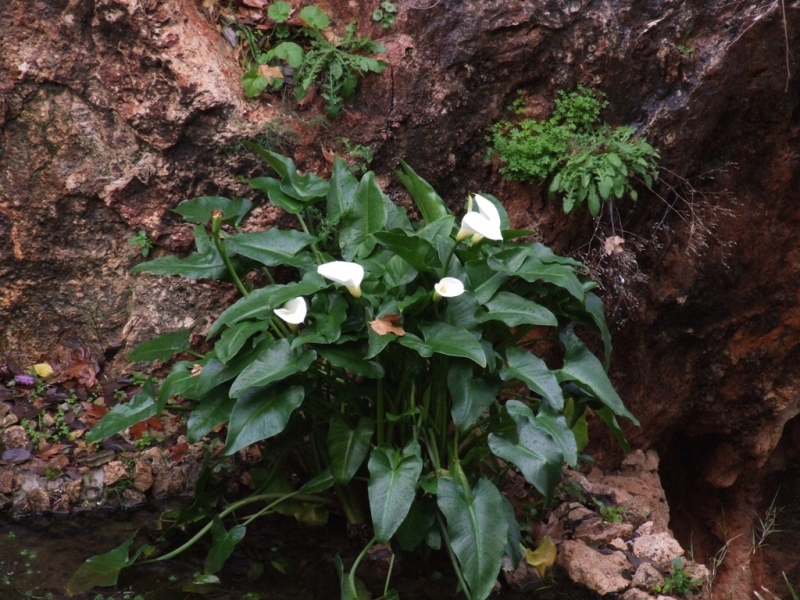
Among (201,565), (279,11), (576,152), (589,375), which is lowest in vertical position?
(201,565)

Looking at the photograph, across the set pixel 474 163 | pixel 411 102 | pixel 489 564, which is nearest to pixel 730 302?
pixel 474 163

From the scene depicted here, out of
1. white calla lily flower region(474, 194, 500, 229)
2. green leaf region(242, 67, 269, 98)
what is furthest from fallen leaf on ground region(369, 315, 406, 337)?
green leaf region(242, 67, 269, 98)

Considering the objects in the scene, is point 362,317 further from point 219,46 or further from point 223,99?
point 219,46

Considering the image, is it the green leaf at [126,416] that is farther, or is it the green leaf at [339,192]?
the green leaf at [339,192]

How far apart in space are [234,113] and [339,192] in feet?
2.73

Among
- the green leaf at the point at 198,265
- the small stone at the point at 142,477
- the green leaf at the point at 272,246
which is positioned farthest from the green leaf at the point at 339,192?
the small stone at the point at 142,477

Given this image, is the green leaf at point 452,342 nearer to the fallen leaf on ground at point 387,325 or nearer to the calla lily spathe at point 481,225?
the fallen leaf on ground at point 387,325

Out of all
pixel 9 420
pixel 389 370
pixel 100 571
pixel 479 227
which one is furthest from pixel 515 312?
pixel 9 420

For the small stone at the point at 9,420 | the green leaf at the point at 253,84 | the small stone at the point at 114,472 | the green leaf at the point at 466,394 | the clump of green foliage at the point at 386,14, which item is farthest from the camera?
the clump of green foliage at the point at 386,14

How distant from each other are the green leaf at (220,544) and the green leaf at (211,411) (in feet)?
1.30

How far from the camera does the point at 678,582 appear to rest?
308 cm

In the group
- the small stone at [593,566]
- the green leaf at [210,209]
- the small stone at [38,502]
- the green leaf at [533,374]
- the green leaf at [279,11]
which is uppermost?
the green leaf at [279,11]

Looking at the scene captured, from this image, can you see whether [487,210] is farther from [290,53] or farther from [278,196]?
[290,53]

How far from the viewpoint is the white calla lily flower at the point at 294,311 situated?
2637 mm
